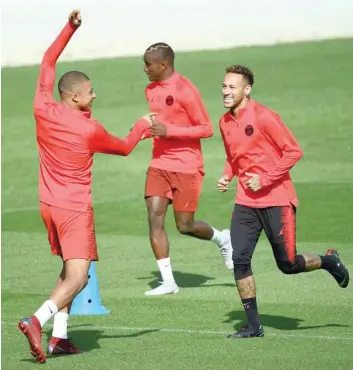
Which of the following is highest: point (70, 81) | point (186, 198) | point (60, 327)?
point (70, 81)

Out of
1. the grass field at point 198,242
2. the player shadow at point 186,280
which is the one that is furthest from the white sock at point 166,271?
the player shadow at point 186,280

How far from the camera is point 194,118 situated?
A: 48.5 feet

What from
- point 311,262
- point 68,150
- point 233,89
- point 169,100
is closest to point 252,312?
point 311,262

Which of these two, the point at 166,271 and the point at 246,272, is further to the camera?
the point at 166,271

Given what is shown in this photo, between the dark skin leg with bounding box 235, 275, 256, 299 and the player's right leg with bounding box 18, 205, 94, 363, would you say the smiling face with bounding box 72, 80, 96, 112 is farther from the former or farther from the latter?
the dark skin leg with bounding box 235, 275, 256, 299

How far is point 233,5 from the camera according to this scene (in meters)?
28.8

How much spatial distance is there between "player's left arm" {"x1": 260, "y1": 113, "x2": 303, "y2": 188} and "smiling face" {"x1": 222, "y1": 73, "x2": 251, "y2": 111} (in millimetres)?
310

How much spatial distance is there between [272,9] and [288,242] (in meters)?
17.0

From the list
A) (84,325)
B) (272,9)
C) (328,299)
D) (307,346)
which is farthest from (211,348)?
(272,9)

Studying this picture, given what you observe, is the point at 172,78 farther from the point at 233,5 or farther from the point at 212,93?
the point at 233,5

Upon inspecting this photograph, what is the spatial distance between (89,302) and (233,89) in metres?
2.65

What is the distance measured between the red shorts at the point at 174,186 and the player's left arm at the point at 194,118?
20.6 inches

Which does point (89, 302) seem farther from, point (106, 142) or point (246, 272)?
point (106, 142)

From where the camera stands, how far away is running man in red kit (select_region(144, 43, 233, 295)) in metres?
14.8
